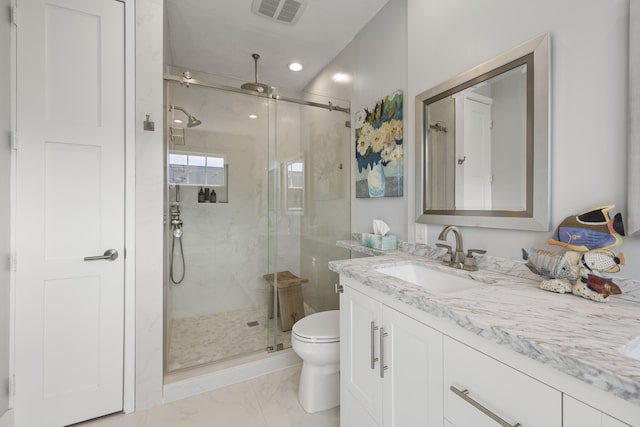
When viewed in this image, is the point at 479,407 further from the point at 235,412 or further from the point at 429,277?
the point at 235,412

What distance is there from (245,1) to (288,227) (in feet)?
5.70

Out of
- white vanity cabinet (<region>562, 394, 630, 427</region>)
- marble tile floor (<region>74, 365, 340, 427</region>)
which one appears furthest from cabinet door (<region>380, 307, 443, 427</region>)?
marble tile floor (<region>74, 365, 340, 427</region>)

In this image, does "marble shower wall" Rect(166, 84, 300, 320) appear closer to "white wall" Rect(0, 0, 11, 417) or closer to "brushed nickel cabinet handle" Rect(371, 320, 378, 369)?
"white wall" Rect(0, 0, 11, 417)

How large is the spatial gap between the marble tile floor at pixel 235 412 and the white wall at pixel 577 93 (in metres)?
1.40

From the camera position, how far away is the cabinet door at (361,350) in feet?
3.54

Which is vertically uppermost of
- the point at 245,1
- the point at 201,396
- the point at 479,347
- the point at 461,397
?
the point at 245,1

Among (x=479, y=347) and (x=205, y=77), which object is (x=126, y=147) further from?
(x=479, y=347)

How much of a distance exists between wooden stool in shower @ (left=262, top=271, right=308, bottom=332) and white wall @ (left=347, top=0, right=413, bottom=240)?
28.8 inches

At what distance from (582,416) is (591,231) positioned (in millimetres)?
645

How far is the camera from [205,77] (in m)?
2.14

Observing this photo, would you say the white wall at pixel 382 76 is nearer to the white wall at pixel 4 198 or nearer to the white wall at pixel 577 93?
the white wall at pixel 577 93

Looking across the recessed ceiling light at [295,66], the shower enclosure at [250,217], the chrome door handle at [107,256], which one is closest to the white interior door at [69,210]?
the chrome door handle at [107,256]

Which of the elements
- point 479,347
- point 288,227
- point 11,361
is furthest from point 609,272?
point 11,361

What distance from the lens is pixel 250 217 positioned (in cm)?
245
